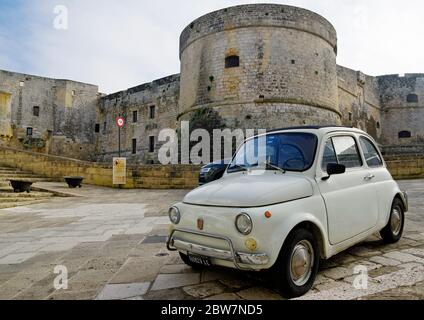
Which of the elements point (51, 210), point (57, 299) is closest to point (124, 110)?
point (51, 210)

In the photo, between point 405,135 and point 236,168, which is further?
point 405,135

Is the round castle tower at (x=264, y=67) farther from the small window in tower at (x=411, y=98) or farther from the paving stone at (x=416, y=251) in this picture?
the small window in tower at (x=411, y=98)

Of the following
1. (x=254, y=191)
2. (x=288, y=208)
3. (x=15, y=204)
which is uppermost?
(x=254, y=191)

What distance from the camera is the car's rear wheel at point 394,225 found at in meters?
3.65

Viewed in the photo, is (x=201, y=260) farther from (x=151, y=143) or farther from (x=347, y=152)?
(x=151, y=143)

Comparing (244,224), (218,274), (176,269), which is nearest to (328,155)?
(244,224)

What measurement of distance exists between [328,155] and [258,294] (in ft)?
5.18

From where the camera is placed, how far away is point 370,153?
3.72 m

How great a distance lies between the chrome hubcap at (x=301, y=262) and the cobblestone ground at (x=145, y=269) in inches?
5.4

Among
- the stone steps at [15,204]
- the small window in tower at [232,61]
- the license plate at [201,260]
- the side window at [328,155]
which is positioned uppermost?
the small window in tower at [232,61]

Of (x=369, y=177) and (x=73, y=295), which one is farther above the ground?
(x=369, y=177)

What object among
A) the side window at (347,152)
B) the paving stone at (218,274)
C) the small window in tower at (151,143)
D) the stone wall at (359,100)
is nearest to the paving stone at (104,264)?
the paving stone at (218,274)

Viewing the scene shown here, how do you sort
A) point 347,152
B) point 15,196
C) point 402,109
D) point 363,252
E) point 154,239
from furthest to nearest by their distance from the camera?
point 402,109 → point 15,196 → point 154,239 → point 363,252 → point 347,152

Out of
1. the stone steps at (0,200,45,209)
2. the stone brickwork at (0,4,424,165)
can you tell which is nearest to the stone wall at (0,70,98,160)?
the stone brickwork at (0,4,424,165)
